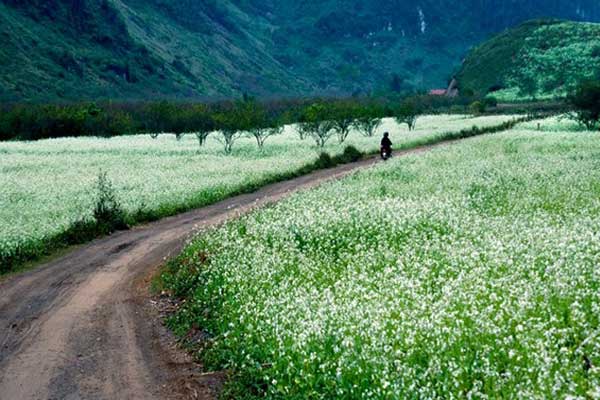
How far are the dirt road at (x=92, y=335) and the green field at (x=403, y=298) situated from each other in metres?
0.81

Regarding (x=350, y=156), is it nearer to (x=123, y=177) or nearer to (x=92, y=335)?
(x=123, y=177)

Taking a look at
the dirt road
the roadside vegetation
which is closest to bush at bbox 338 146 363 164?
the roadside vegetation

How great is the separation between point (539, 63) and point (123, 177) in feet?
506

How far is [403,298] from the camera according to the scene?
479 inches

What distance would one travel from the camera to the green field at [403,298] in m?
9.28

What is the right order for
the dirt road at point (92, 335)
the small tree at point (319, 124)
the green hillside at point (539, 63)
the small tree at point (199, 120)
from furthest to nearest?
the green hillside at point (539, 63) → the small tree at point (199, 120) → the small tree at point (319, 124) → the dirt road at point (92, 335)

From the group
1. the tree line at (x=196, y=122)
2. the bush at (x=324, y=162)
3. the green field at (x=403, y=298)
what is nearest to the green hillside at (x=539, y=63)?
the tree line at (x=196, y=122)

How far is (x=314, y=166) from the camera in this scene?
47406mm

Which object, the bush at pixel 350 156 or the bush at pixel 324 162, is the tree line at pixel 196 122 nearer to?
the bush at pixel 350 156

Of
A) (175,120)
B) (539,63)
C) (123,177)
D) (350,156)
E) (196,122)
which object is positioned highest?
(539,63)

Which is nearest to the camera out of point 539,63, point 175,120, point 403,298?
point 403,298

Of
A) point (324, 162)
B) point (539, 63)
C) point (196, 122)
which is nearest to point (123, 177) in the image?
point (324, 162)

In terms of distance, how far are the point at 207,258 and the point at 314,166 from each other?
29.7 metres

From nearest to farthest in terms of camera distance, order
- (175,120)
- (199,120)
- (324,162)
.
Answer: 1. (324,162)
2. (199,120)
3. (175,120)
